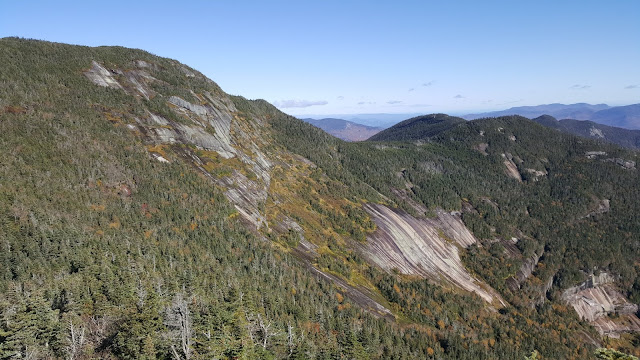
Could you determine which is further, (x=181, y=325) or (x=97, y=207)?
(x=97, y=207)

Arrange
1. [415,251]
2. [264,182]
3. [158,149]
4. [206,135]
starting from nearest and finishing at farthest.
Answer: [158,149]
[206,135]
[264,182]
[415,251]

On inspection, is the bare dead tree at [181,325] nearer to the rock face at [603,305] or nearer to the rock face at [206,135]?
the rock face at [206,135]

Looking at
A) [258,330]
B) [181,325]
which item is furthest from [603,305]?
[181,325]

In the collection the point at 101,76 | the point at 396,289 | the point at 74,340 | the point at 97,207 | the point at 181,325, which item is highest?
the point at 101,76

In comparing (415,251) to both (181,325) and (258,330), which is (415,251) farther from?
(181,325)

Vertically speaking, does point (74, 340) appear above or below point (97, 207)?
below

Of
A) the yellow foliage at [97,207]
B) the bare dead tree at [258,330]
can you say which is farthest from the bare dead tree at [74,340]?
the yellow foliage at [97,207]
